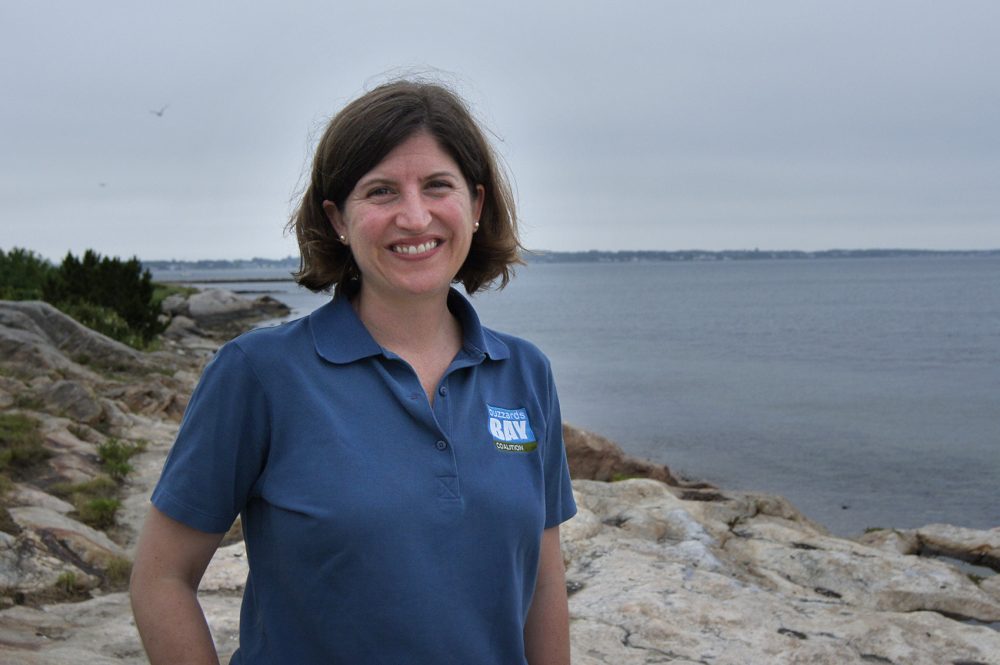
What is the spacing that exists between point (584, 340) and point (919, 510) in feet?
109

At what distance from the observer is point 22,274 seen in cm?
2961

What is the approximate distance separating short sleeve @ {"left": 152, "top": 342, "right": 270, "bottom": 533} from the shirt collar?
0.63 ft

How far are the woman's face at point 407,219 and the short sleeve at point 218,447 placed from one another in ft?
1.29

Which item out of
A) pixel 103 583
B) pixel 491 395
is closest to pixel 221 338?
pixel 103 583

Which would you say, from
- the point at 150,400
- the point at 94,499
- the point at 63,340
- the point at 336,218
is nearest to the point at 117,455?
the point at 94,499

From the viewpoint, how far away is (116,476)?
27.2ft

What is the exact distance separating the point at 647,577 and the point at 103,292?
2263cm

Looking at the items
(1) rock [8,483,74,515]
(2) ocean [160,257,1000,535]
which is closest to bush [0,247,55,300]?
(2) ocean [160,257,1000,535]

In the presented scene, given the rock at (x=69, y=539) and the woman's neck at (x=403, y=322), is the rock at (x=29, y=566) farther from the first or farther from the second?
the woman's neck at (x=403, y=322)

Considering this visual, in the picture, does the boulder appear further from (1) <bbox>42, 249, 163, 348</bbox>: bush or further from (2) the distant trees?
(1) <bbox>42, 249, 163, 348</bbox>: bush

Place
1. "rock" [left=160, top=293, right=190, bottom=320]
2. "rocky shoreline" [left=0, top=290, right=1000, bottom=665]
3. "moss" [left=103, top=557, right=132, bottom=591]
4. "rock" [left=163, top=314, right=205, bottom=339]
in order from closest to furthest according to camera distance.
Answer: "rocky shoreline" [left=0, top=290, right=1000, bottom=665] → "moss" [left=103, top=557, right=132, bottom=591] → "rock" [left=163, top=314, right=205, bottom=339] → "rock" [left=160, top=293, right=190, bottom=320]

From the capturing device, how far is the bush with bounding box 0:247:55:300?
25172mm

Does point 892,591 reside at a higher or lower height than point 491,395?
lower

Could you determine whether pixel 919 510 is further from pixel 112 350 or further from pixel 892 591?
pixel 112 350
